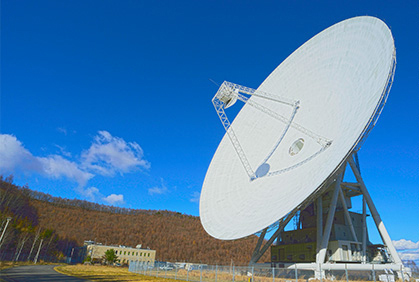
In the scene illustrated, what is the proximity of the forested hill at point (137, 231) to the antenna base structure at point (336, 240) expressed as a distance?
65.6 meters

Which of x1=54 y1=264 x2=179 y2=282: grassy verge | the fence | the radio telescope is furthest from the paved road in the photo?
the radio telescope

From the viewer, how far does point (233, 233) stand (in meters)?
20.4

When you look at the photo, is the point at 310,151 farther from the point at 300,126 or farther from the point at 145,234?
the point at 145,234

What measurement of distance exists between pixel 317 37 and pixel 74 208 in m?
142

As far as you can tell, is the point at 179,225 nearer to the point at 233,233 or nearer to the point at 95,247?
the point at 95,247

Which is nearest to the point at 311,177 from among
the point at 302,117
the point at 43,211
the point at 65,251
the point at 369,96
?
the point at 369,96

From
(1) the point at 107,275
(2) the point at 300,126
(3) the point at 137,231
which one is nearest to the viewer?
(2) the point at 300,126

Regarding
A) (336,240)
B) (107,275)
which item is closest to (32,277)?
(107,275)

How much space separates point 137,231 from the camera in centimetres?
12444

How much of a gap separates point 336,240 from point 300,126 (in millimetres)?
12041

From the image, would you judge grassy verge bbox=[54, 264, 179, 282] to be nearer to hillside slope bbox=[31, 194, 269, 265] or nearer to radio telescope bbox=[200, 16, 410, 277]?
radio telescope bbox=[200, 16, 410, 277]

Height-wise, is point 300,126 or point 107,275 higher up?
point 300,126

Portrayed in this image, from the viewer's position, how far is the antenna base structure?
24.1 meters

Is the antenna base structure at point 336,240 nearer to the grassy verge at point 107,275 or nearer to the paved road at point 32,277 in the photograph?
the grassy verge at point 107,275
